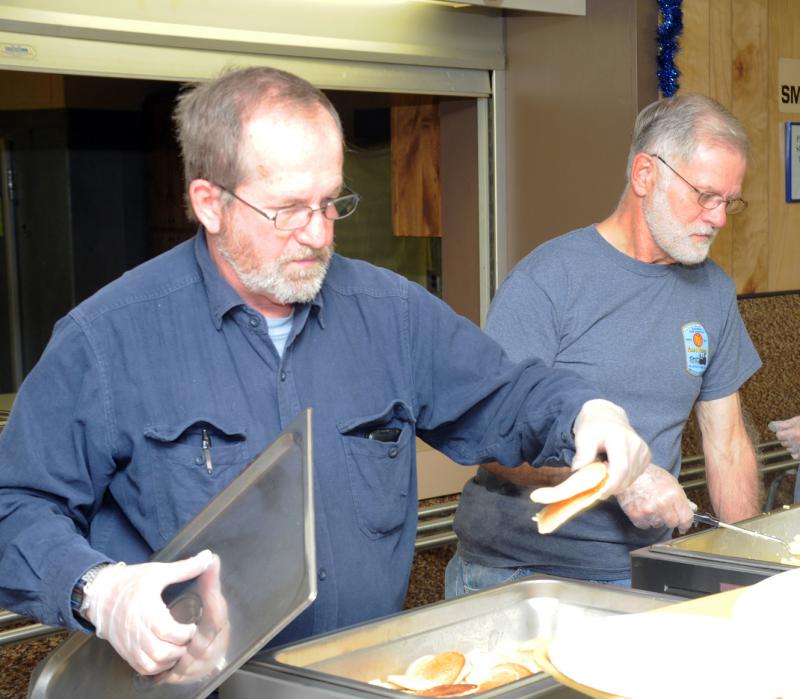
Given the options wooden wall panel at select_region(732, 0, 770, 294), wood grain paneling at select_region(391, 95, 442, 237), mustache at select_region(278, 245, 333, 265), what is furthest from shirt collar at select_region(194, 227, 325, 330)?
wooden wall panel at select_region(732, 0, 770, 294)

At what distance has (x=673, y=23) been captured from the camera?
3.68 m

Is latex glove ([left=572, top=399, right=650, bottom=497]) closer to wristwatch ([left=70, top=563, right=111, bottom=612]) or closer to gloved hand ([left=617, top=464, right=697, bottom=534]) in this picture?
gloved hand ([left=617, top=464, right=697, bottom=534])

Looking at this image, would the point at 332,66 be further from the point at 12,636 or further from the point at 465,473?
the point at 12,636

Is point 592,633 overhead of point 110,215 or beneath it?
beneath

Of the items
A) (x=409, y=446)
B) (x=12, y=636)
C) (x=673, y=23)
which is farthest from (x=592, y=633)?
(x=673, y=23)

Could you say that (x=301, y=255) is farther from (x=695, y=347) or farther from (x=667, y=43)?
(x=667, y=43)

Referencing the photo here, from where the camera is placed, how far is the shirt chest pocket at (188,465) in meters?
1.72

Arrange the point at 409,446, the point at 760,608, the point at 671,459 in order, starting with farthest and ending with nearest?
1. the point at 671,459
2. the point at 409,446
3. the point at 760,608

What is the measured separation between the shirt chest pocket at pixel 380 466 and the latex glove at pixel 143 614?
1.42 ft

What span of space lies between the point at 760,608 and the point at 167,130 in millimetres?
2598

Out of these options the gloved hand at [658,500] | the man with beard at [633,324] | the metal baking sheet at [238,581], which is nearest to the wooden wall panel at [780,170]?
the man with beard at [633,324]

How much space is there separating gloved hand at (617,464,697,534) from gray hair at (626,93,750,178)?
29.6 inches

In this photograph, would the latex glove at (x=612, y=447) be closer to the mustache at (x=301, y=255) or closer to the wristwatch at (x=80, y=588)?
the mustache at (x=301, y=255)

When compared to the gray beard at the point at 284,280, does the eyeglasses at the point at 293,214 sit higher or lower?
higher
